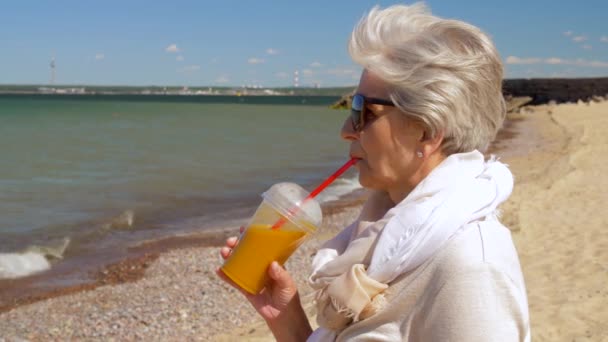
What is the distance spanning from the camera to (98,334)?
6.24 metres

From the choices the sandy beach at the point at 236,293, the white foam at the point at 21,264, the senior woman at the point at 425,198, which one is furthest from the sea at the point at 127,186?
the senior woman at the point at 425,198

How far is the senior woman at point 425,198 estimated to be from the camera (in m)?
1.52

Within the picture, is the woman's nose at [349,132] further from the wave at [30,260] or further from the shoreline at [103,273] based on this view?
the wave at [30,260]

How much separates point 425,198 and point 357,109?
0.99 ft

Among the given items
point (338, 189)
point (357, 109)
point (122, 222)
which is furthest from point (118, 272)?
point (357, 109)

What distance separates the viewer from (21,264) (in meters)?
9.27

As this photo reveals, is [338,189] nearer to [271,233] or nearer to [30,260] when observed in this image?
[30,260]

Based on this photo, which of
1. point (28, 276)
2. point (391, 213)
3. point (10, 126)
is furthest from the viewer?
point (10, 126)

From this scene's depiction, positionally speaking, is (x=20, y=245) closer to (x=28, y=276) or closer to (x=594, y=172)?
(x=28, y=276)

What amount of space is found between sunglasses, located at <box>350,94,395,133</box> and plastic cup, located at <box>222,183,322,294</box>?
0.23 meters

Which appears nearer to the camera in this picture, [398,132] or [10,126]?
[398,132]

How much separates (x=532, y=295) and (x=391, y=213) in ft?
14.5

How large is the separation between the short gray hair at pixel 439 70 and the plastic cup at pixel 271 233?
0.37 m

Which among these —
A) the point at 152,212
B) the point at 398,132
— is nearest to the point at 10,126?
the point at 152,212
